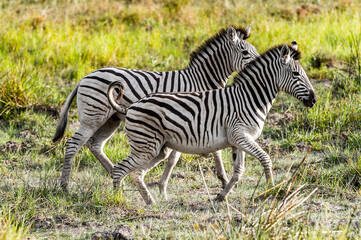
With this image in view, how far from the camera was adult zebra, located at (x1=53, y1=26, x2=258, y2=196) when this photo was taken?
715 cm

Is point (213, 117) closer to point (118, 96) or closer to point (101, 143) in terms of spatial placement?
point (118, 96)

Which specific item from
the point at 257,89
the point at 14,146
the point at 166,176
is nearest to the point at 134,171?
the point at 166,176

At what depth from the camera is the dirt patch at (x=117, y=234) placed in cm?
514

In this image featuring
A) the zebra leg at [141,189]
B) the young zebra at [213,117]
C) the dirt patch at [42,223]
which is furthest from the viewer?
the zebra leg at [141,189]

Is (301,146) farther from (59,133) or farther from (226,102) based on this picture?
(59,133)

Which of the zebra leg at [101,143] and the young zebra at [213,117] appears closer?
the young zebra at [213,117]

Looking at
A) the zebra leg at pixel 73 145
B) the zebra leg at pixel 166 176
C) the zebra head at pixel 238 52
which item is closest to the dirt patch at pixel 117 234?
the zebra leg at pixel 166 176

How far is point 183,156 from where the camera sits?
8.05 metres

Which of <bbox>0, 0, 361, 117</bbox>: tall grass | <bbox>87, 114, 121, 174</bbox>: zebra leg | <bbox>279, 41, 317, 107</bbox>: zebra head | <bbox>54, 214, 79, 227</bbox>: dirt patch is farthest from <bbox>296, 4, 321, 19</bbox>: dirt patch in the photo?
<bbox>54, 214, 79, 227</bbox>: dirt patch

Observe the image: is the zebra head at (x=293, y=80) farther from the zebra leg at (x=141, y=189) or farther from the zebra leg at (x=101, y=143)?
the zebra leg at (x=101, y=143)

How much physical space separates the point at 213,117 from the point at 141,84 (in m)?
1.36

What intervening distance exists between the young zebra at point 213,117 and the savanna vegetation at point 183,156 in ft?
1.44

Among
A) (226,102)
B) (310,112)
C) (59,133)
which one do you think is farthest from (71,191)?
(310,112)

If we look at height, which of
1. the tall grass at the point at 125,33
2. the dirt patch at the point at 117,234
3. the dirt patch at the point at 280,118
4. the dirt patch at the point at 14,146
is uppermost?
the tall grass at the point at 125,33
